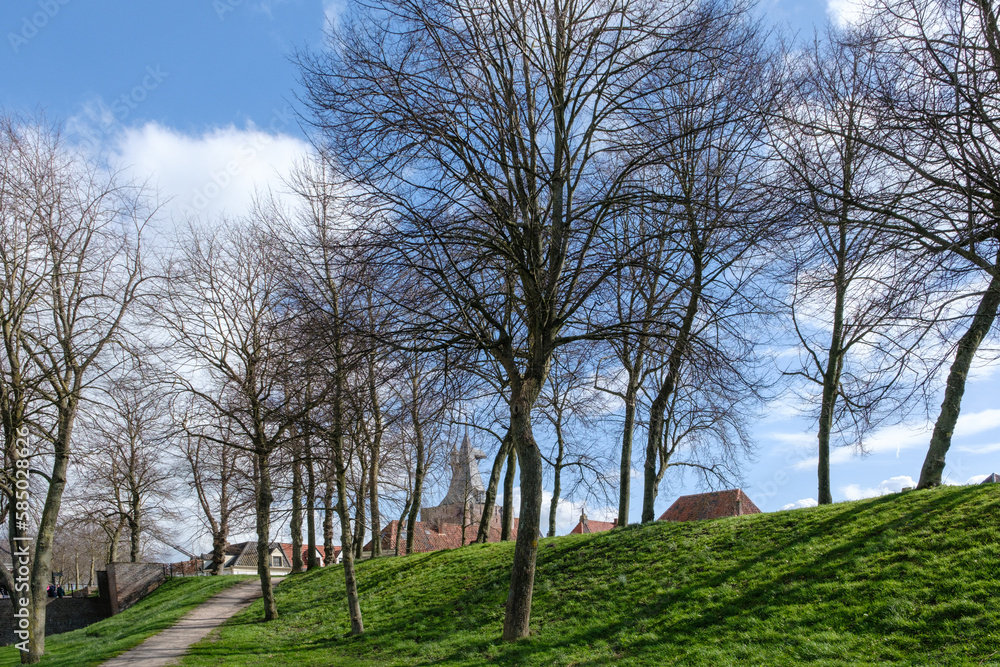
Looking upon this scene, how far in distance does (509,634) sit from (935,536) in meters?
6.38

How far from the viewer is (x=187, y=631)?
15.2 meters

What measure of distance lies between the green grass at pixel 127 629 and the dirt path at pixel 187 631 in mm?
303

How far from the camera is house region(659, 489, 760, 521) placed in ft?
107

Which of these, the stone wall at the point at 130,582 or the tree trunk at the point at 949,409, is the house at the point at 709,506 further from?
the stone wall at the point at 130,582

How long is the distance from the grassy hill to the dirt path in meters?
0.62

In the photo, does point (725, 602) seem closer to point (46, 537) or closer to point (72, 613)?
point (46, 537)

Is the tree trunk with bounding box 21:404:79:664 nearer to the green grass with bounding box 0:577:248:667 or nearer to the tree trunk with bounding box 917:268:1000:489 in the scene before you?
the green grass with bounding box 0:577:248:667

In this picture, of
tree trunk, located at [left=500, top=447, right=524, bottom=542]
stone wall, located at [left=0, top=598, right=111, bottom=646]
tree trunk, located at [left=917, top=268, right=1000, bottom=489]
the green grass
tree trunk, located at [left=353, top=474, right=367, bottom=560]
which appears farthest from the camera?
stone wall, located at [left=0, top=598, right=111, bottom=646]

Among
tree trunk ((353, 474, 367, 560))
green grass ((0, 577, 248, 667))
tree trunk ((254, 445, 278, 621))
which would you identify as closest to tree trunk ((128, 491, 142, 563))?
green grass ((0, 577, 248, 667))

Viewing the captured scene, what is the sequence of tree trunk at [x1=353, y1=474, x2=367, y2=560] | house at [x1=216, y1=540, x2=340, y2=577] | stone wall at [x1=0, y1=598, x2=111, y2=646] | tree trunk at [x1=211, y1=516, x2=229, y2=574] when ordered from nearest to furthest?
tree trunk at [x1=353, y1=474, x2=367, y2=560]
stone wall at [x1=0, y1=598, x2=111, y2=646]
tree trunk at [x1=211, y1=516, x2=229, y2=574]
house at [x1=216, y1=540, x2=340, y2=577]

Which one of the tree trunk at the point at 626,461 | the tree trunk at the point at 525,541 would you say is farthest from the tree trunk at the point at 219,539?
the tree trunk at the point at 525,541

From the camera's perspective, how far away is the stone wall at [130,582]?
2583 cm

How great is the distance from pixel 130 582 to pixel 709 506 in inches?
1081

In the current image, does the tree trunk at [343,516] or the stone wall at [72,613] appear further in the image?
the stone wall at [72,613]
